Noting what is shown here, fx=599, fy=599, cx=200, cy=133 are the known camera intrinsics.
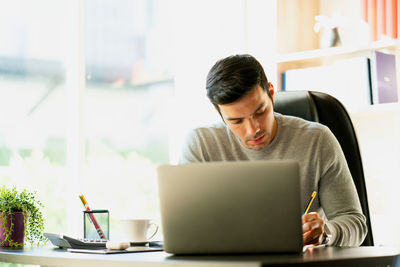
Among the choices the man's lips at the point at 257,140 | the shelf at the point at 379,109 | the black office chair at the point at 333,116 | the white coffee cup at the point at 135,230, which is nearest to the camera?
the white coffee cup at the point at 135,230

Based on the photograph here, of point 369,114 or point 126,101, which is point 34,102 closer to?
point 126,101

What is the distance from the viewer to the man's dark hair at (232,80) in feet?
5.90

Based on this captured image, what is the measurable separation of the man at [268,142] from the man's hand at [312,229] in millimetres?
172

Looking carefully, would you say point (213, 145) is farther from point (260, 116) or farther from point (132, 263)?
point (132, 263)

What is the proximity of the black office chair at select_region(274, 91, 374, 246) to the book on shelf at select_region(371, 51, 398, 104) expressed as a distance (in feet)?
3.30

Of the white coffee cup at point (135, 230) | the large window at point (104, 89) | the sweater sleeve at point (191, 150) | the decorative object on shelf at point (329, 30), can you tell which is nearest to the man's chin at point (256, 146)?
the sweater sleeve at point (191, 150)

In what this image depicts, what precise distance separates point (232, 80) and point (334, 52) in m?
1.56

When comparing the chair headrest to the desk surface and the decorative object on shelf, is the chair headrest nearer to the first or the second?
the desk surface

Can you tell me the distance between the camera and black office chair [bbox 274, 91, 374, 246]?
2020 millimetres

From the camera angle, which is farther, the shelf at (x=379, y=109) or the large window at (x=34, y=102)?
the shelf at (x=379, y=109)

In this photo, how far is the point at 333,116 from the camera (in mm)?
2088

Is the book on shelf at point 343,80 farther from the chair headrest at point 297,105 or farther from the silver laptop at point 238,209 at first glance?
the silver laptop at point 238,209

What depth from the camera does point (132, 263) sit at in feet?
3.82

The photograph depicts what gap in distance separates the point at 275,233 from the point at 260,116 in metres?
0.75
